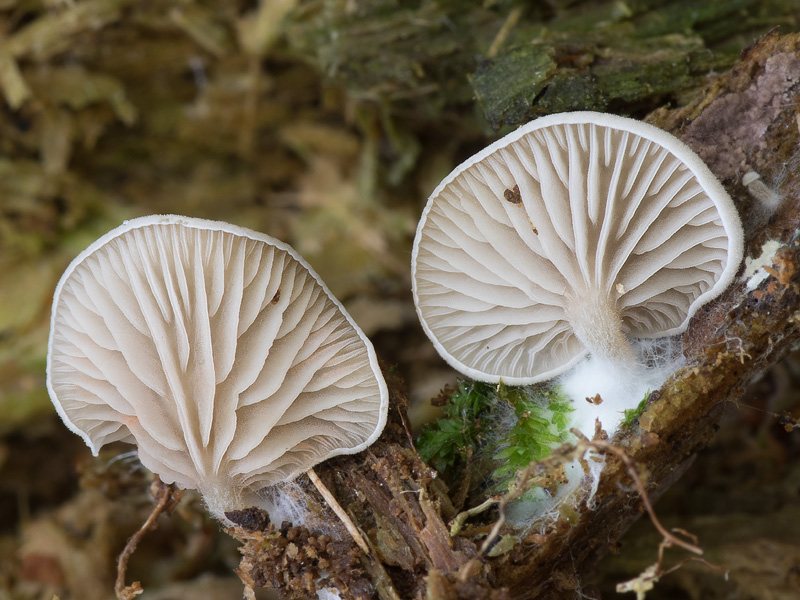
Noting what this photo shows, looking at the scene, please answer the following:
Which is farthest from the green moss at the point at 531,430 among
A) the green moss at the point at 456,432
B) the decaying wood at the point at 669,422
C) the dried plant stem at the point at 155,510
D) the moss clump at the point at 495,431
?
the dried plant stem at the point at 155,510

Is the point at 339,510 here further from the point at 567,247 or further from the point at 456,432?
the point at 567,247

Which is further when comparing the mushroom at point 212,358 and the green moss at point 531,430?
the green moss at point 531,430

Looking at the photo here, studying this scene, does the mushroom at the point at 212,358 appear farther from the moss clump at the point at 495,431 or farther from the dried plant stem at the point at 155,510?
the moss clump at the point at 495,431

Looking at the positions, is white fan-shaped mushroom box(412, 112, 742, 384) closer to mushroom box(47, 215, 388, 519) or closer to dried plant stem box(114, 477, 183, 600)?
mushroom box(47, 215, 388, 519)

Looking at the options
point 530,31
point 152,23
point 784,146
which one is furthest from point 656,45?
point 152,23

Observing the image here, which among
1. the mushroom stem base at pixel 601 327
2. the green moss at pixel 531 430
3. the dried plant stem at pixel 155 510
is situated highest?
the dried plant stem at pixel 155 510
